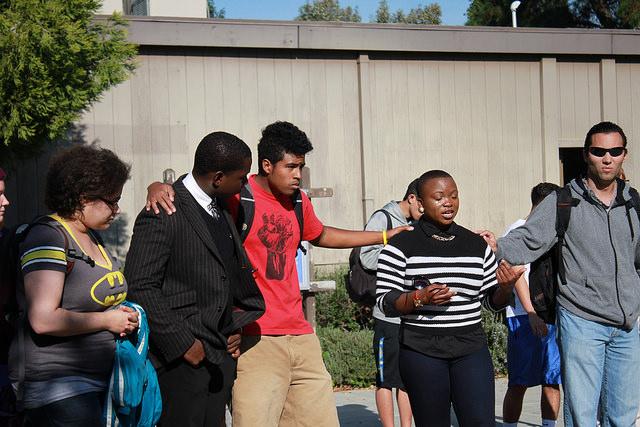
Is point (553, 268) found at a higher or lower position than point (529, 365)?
higher

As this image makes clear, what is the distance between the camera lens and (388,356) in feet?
24.2

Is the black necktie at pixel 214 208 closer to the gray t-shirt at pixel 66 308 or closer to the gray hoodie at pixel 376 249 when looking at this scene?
the gray t-shirt at pixel 66 308

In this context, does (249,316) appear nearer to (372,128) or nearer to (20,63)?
(20,63)

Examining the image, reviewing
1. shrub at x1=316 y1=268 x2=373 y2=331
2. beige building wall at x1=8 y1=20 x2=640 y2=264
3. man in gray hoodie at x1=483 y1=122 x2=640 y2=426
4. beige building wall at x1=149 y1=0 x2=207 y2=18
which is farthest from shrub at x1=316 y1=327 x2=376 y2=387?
beige building wall at x1=149 y1=0 x2=207 y2=18

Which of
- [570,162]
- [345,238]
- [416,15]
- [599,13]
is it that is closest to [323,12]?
[416,15]

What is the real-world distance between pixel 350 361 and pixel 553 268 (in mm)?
4618

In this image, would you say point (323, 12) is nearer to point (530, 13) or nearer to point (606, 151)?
point (530, 13)

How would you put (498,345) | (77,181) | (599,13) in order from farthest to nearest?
(599,13)
(498,345)
(77,181)

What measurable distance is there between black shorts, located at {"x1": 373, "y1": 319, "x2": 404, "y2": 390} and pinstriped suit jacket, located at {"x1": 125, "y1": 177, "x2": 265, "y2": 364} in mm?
2589

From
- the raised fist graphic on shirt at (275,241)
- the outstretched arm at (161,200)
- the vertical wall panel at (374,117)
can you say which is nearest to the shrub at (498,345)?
the vertical wall panel at (374,117)

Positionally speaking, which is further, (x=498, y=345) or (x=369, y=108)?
(x=369, y=108)

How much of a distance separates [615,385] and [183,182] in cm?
287

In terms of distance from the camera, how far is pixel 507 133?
14.5 meters

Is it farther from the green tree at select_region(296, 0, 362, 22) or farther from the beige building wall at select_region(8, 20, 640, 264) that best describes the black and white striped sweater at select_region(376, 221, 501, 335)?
the green tree at select_region(296, 0, 362, 22)
